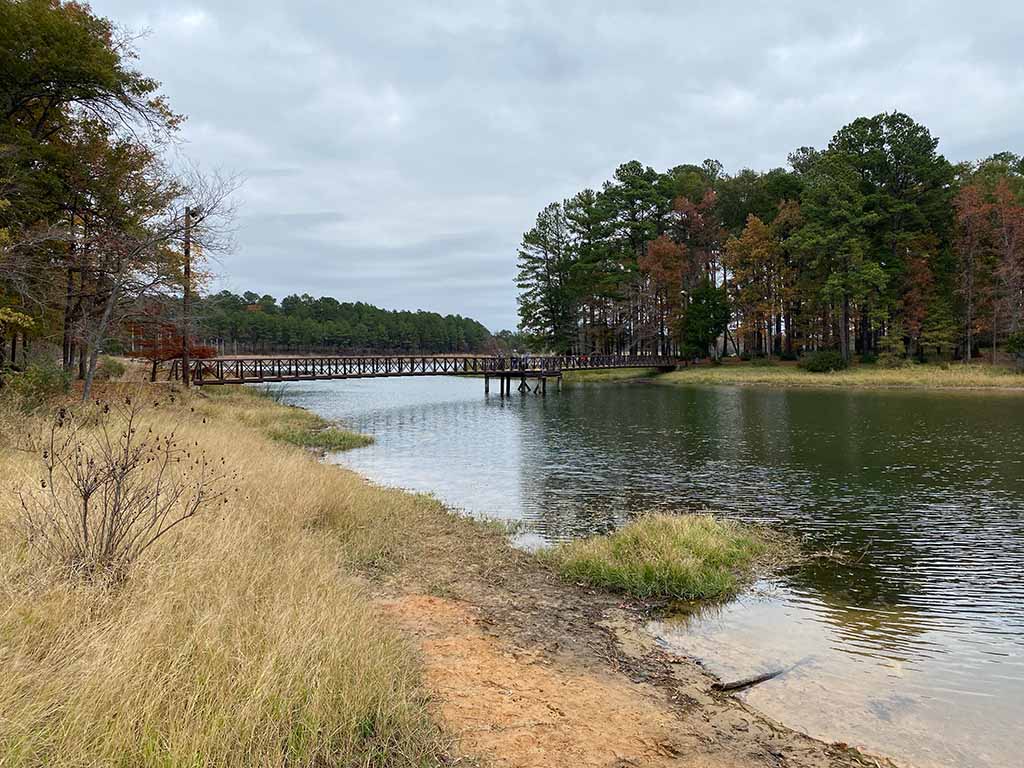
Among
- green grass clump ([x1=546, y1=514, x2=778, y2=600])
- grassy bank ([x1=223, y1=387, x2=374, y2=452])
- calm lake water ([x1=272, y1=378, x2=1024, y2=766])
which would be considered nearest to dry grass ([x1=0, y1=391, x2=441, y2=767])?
calm lake water ([x1=272, y1=378, x2=1024, y2=766])

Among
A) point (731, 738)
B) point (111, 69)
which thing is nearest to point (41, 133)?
point (111, 69)

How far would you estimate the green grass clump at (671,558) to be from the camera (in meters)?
7.83

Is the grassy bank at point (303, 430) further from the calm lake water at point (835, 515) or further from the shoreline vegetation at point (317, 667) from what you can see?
the shoreline vegetation at point (317, 667)

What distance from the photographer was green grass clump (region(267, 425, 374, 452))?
20.6 meters

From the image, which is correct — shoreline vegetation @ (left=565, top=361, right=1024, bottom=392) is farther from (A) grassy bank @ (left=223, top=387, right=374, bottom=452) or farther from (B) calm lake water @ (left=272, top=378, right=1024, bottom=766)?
(A) grassy bank @ (left=223, top=387, right=374, bottom=452)

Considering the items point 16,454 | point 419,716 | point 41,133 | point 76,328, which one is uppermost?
point 41,133

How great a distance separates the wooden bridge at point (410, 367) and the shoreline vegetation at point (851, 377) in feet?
7.24

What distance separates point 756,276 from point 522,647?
5584 cm

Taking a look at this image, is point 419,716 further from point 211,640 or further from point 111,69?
point 111,69

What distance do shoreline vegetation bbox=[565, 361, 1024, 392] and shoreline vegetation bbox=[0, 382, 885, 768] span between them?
4107 cm

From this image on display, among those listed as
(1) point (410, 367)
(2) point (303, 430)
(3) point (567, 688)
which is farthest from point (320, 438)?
(1) point (410, 367)

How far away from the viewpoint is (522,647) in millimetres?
5727

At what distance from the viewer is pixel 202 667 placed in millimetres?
3584

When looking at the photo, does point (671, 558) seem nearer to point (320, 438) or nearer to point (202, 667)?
point (202, 667)
